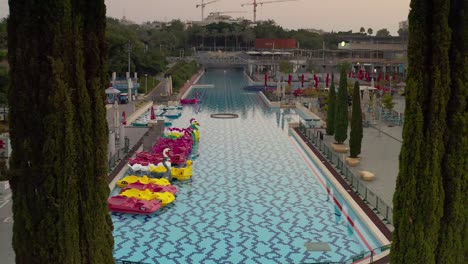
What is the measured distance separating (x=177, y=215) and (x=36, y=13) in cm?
956

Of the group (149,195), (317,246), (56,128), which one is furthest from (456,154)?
(149,195)

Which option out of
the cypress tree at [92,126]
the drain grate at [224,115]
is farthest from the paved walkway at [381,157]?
the cypress tree at [92,126]

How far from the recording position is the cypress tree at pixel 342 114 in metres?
22.0

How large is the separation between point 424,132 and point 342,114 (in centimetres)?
1523

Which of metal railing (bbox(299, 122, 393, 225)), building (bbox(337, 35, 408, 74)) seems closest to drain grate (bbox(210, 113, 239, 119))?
metal railing (bbox(299, 122, 393, 225))

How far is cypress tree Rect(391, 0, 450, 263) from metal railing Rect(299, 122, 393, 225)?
656 centimetres

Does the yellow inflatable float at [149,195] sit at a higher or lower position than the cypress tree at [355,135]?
lower

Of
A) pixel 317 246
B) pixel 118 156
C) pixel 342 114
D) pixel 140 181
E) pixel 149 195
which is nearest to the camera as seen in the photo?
pixel 317 246

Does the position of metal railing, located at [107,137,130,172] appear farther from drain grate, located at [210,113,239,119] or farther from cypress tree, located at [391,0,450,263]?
cypress tree, located at [391,0,450,263]

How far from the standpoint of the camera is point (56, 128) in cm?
644

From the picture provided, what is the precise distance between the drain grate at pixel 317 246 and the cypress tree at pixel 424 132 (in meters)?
5.64

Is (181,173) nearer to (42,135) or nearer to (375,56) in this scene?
(42,135)

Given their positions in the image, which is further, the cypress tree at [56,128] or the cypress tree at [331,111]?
the cypress tree at [331,111]

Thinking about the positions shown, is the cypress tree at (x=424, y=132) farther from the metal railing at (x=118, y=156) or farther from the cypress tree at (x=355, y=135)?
the metal railing at (x=118, y=156)
